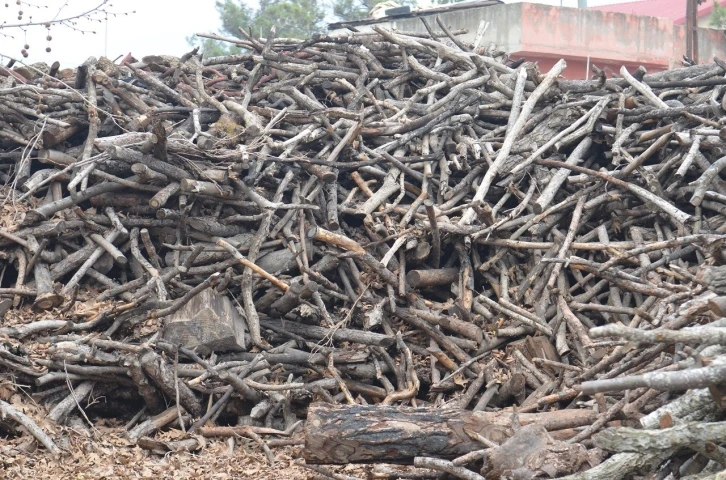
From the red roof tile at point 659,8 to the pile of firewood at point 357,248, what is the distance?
19052 mm

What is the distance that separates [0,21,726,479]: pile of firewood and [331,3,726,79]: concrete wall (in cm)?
998

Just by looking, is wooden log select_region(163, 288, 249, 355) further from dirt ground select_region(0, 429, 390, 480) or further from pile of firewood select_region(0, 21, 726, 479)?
dirt ground select_region(0, 429, 390, 480)

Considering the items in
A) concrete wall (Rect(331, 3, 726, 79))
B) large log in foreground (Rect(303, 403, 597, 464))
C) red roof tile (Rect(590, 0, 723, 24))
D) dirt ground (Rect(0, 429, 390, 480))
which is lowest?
dirt ground (Rect(0, 429, 390, 480))

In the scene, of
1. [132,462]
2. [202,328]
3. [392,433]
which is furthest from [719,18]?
[132,462]

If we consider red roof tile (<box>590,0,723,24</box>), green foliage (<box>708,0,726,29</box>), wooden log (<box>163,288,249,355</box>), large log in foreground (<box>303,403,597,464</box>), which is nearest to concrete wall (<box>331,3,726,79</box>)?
green foliage (<box>708,0,726,29</box>)

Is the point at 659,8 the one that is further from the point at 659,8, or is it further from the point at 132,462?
the point at 132,462

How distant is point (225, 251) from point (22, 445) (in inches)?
91.4

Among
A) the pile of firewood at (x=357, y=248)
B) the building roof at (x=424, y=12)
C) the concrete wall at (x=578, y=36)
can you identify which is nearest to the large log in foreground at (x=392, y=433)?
the pile of firewood at (x=357, y=248)

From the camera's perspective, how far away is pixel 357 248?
26.3 feet

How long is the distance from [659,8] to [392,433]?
86.2ft

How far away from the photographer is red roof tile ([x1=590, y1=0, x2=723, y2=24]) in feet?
89.9

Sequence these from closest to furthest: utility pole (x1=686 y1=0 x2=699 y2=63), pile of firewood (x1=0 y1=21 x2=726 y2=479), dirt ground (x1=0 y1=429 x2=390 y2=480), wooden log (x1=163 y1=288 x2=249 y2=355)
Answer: dirt ground (x1=0 y1=429 x2=390 y2=480), pile of firewood (x1=0 y1=21 x2=726 y2=479), wooden log (x1=163 y1=288 x2=249 y2=355), utility pole (x1=686 y1=0 x2=699 y2=63)

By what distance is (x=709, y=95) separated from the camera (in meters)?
9.44

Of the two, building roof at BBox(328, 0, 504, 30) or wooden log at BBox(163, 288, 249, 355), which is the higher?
building roof at BBox(328, 0, 504, 30)
